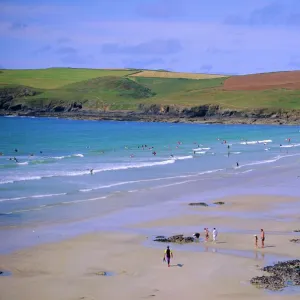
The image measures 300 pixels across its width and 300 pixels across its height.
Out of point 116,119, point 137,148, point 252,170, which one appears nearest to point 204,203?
point 252,170

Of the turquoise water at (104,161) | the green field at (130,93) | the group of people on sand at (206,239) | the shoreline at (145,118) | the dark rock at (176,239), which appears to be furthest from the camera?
the green field at (130,93)

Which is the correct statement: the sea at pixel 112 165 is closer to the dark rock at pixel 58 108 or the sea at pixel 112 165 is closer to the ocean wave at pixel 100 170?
the ocean wave at pixel 100 170

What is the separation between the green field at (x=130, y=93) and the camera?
501ft

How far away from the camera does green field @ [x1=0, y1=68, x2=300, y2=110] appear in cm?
15262

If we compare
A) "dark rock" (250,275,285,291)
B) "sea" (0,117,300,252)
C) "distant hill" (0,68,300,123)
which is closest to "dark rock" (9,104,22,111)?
"distant hill" (0,68,300,123)

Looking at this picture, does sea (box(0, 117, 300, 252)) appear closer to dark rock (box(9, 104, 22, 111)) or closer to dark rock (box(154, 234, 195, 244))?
dark rock (box(154, 234, 195, 244))

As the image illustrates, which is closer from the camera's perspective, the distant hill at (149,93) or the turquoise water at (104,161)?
the turquoise water at (104,161)

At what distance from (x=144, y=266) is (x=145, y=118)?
128 m

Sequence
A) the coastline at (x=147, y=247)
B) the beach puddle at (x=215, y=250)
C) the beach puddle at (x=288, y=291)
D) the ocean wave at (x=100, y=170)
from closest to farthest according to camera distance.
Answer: the beach puddle at (x=288, y=291) < the coastline at (x=147, y=247) < the beach puddle at (x=215, y=250) < the ocean wave at (x=100, y=170)

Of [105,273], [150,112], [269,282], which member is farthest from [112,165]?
[150,112]

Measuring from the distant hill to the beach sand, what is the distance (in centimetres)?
11747

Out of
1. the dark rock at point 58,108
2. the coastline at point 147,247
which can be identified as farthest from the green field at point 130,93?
the coastline at point 147,247

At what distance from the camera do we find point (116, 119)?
156 m

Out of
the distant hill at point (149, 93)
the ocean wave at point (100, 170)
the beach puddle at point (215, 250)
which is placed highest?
the distant hill at point (149, 93)
